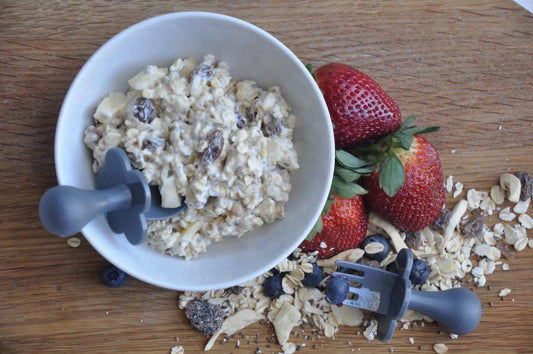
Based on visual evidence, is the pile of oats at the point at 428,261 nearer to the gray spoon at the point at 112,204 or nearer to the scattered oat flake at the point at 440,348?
the scattered oat flake at the point at 440,348

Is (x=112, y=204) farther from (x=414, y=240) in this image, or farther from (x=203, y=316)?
(x=414, y=240)

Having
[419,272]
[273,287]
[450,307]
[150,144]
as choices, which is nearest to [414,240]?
[419,272]

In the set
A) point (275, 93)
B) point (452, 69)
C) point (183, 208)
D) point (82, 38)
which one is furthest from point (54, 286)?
point (452, 69)

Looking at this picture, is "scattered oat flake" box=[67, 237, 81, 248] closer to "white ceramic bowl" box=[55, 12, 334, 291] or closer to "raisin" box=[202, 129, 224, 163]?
"white ceramic bowl" box=[55, 12, 334, 291]

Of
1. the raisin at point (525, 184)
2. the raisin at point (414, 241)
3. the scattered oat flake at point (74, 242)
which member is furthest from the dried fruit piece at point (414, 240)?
the scattered oat flake at point (74, 242)

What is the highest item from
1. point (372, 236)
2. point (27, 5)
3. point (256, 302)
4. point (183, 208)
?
point (27, 5)

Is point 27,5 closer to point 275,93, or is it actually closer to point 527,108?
point 275,93

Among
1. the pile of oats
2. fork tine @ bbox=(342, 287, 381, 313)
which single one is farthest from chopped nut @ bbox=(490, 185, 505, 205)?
fork tine @ bbox=(342, 287, 381, 313)
